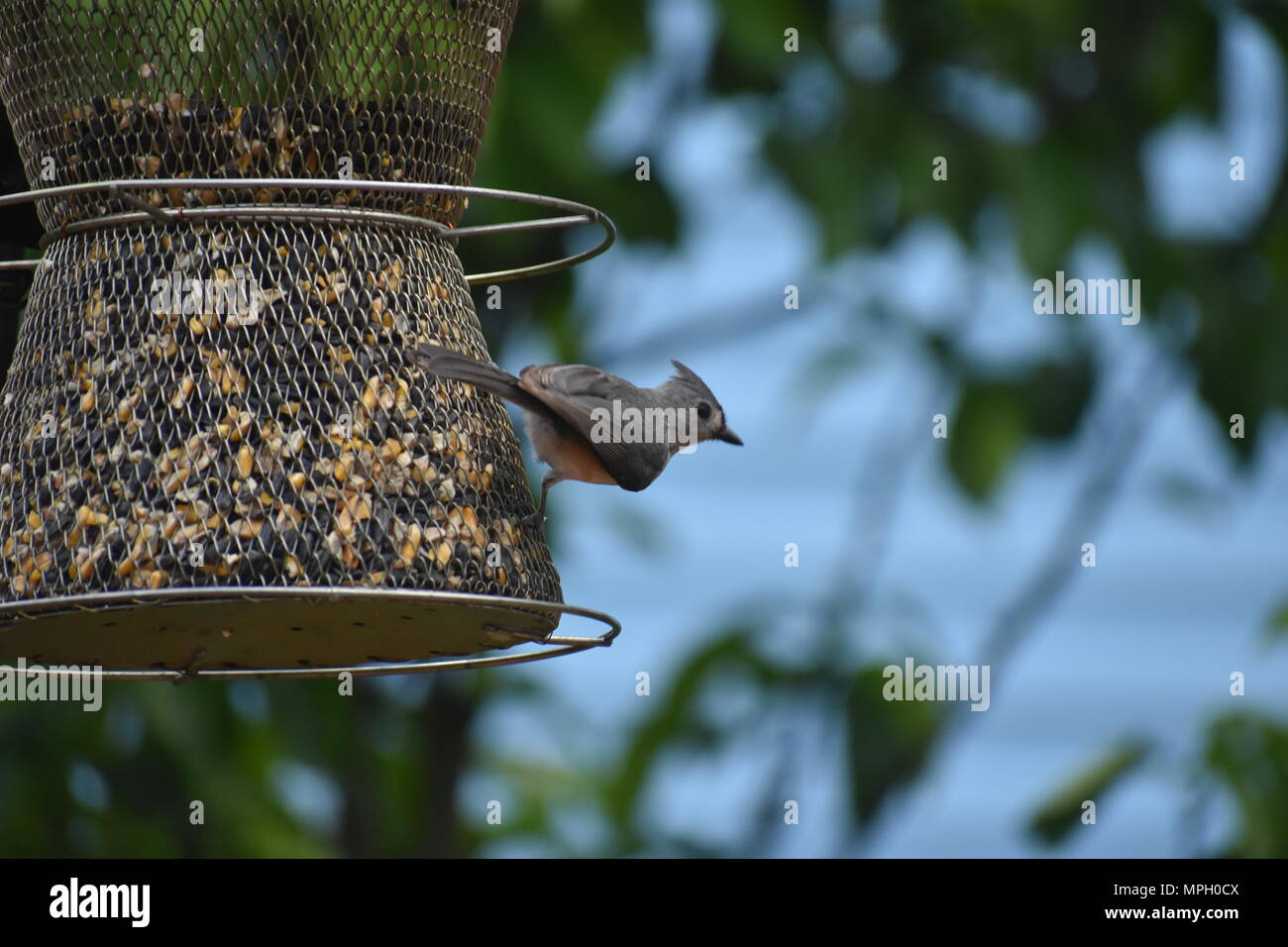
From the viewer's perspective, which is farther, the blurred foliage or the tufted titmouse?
the blurred foliage

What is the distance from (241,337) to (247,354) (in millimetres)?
57

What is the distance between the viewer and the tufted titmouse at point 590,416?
5125 mm

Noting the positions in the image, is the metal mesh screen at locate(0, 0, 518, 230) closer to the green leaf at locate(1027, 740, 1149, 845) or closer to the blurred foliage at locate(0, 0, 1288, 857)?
the blurred foliage at locate(0, 0, 1288, 857)

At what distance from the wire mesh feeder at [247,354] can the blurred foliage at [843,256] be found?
5.75ft

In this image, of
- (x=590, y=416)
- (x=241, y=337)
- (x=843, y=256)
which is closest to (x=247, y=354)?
(x=241, y=337)

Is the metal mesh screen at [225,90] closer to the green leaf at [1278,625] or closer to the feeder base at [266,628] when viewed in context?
the feeder base at [266,628]

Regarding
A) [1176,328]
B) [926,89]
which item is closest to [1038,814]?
[1176,328]

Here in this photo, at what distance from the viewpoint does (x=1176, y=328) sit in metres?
8.70

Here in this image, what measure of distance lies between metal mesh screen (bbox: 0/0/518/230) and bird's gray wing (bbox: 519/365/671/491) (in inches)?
27.2

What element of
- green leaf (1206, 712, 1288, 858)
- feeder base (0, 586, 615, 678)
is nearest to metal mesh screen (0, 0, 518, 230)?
feeder base (0, 586, 615, 678)

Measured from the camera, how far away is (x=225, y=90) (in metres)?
5.18

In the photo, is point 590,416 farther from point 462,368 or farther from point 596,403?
point 462,368

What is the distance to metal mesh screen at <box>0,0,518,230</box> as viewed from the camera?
5148 mm

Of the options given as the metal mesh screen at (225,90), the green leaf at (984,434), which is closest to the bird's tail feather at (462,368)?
the metal mesh screen at (225,90)
